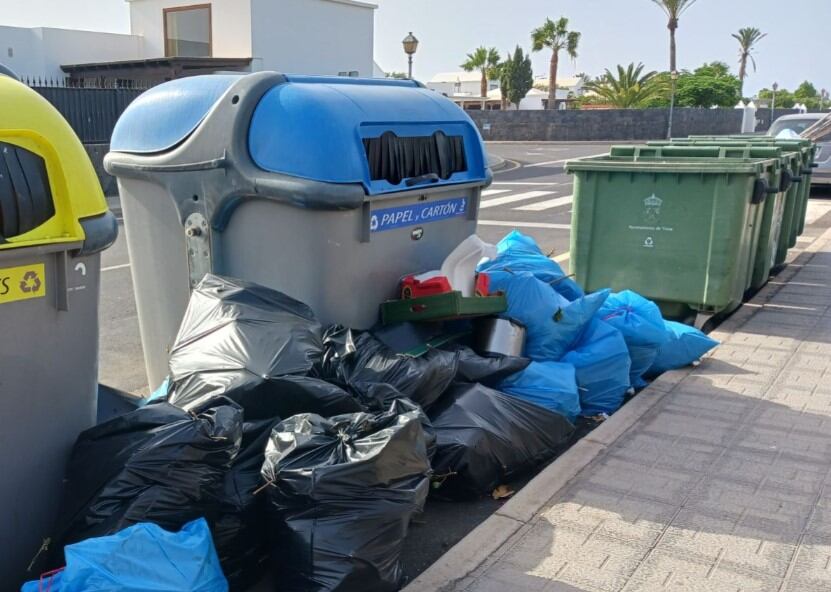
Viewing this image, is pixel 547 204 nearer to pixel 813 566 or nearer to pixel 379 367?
pixel 379 367

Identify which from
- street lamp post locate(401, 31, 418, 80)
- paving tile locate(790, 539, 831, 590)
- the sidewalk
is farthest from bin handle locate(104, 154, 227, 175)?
street lamp post locate(401, 31, 418, 80)

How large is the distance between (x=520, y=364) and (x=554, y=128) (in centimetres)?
3799

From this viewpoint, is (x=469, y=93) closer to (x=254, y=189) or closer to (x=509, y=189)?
(x=509, y=189)

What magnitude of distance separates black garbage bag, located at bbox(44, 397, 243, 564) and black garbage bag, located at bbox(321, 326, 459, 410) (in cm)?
70

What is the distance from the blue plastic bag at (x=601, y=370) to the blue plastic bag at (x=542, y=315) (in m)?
0.09

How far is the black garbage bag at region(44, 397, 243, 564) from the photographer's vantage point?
8.44ft

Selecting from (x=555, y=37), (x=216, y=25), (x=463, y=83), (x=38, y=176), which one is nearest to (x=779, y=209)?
(x=38, y=176)

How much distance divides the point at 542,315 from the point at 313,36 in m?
26.1

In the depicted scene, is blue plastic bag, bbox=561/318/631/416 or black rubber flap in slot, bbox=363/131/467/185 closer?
black rubber flap in slot, bbox=363/131/467/185

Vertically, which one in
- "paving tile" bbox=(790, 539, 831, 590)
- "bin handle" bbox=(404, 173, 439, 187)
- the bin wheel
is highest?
"bin handle" bbox=(404, 173, 439, 187)

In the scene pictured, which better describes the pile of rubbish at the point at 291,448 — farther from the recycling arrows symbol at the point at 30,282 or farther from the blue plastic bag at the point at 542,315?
the recycling arrows symbol at the point at 30,282

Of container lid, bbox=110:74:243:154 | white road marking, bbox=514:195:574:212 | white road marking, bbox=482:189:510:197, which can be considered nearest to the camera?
container lid, bbox=110:74:243:154

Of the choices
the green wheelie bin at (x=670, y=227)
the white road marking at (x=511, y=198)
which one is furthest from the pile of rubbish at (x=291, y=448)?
the white road marking at (x=511, y=198)

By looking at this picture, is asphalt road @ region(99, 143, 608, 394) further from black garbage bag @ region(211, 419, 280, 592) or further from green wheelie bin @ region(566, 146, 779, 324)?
black garbage bag @ region(211, 419, 280, 592)
